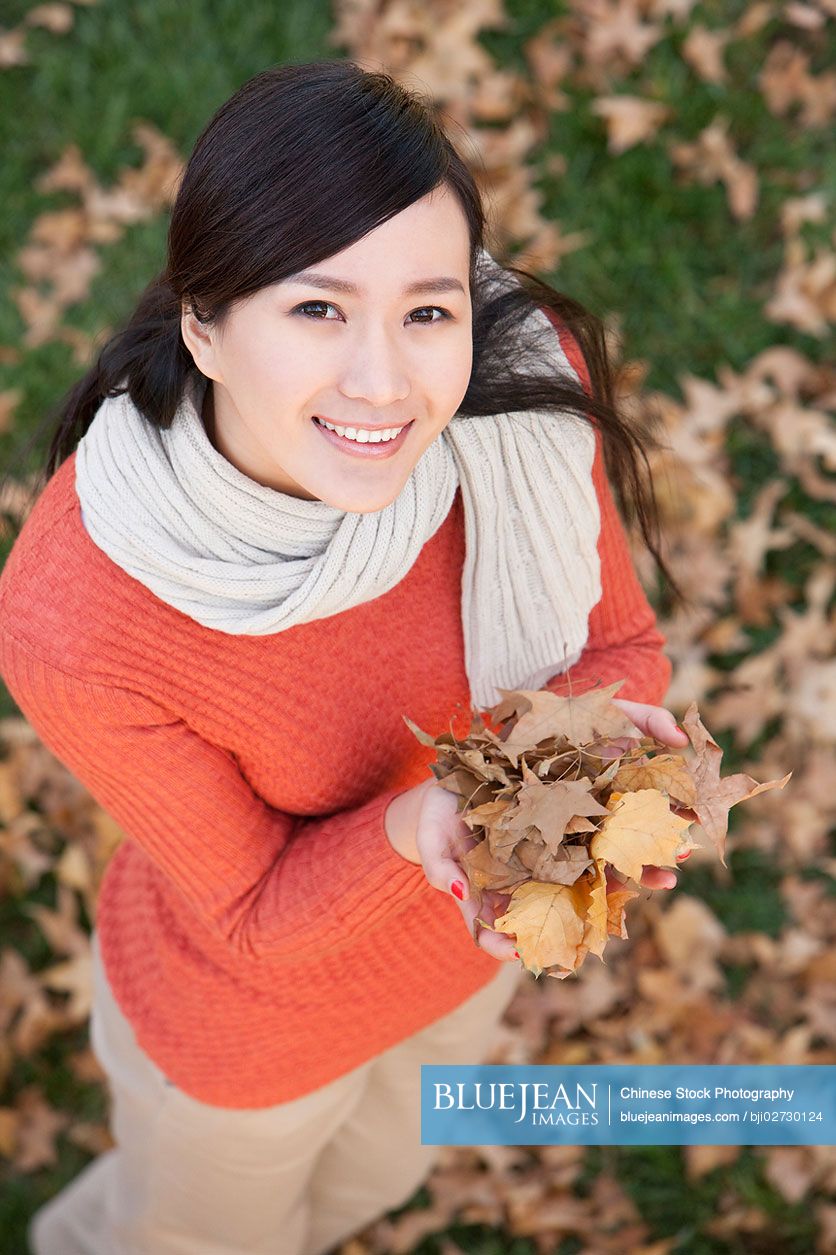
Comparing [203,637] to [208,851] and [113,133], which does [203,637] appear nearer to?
[208,851]

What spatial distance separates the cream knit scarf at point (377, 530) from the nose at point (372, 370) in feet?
0.83

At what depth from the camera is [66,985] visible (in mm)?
3191

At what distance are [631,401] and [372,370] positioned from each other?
214cm

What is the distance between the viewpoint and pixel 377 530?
1678 mm

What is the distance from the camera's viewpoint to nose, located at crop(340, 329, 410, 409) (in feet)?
4.66

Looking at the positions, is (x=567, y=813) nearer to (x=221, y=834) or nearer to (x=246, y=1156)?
(x=221, y=834)

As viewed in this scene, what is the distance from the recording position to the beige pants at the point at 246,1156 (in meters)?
2.12

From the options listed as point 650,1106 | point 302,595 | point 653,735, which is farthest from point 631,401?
point 302,595

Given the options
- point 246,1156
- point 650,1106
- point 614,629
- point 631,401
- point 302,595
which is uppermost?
point 302,595

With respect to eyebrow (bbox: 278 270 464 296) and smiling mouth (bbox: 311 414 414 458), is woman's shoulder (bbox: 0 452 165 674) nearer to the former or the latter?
smiling mouth (bbox: 311 414 414 458)

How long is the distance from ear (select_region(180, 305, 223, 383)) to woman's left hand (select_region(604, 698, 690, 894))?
690 mm

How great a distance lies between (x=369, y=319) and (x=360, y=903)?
2.63ft

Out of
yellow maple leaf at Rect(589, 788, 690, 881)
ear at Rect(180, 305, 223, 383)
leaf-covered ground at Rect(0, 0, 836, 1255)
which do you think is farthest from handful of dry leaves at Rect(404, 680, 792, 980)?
leaf-covered ground at Rect(0, 0, 836, 1255)

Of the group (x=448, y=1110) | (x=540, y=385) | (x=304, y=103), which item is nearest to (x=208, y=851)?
(x=540, y=385)
